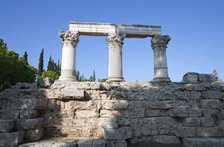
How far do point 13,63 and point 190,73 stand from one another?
77.6 feet

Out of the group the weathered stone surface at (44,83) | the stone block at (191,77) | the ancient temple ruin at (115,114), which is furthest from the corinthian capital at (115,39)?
the weathered stone surface at (44,83)

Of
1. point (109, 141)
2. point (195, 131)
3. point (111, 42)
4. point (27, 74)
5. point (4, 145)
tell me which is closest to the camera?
point (4, 145)

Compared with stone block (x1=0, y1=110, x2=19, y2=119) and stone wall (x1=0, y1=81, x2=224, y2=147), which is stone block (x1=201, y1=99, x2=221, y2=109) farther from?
stone block (x1=0, y1=110, x2=19, y2=119)

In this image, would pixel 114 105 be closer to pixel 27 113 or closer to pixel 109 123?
pixel 109 123

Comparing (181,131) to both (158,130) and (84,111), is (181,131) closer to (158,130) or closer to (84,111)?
(158,130)

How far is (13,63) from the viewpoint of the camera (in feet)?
76.3

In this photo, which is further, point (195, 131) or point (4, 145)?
point (195, 131)

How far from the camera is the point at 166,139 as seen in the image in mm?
6250

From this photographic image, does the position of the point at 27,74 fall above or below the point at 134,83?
above

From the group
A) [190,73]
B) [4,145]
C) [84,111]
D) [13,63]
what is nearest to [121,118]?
[84,111]

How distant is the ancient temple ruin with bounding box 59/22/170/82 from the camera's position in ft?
32.3

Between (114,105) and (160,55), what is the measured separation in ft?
17.7

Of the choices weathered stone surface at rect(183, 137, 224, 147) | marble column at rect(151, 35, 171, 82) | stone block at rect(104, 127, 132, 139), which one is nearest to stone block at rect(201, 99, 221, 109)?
weathered stone surface at rect(183, 137, 224, 147)

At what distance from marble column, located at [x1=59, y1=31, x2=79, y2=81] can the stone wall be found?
116 inches
